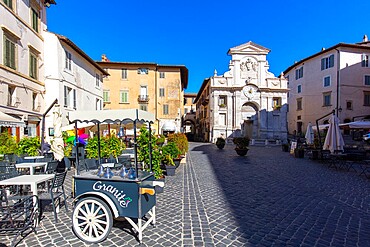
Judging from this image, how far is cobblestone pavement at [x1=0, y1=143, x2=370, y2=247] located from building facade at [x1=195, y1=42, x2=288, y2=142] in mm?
22587

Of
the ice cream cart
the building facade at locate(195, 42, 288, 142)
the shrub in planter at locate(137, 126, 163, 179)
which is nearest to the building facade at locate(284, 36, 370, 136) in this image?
the building facade at locate(195, 42, 288, 142)

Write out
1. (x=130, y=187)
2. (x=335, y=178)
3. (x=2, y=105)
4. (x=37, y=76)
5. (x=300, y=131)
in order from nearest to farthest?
(x=130, y=187), (x=335, y=178), (x=2, y=105), (x=37, y=76), (x=300, y=131)

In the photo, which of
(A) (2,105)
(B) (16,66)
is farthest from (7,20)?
(A) (2,105)

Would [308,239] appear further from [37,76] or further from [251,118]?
[251,118]

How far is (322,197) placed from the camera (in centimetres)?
584

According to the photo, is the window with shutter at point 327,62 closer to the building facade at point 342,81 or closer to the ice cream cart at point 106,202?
the building facade at point 342,81

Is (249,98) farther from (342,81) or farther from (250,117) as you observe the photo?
(342,81)

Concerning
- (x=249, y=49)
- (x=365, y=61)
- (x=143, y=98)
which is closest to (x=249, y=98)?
(x=249, y=49)

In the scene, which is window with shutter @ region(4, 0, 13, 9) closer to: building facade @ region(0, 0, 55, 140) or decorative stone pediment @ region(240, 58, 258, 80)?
building facade @ region(0, 0, 55, 140)

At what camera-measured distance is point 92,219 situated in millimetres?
3549

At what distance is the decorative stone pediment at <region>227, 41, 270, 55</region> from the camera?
3009 cm

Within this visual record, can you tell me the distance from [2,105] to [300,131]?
3753 cm

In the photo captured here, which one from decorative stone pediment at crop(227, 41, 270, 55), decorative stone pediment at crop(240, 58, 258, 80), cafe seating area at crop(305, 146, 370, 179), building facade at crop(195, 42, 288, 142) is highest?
decorative stone pediment at crop(227, 41, 270, 55)

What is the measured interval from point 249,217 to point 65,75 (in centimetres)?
1812
